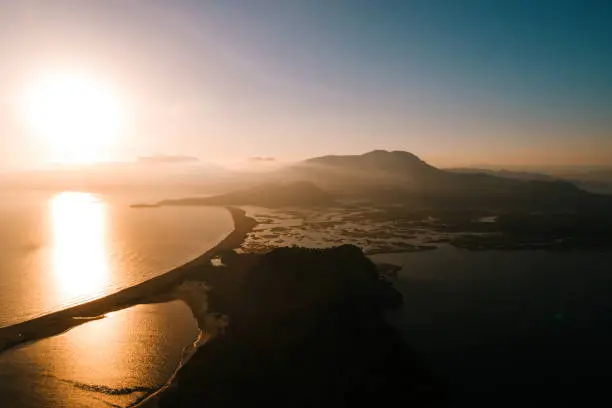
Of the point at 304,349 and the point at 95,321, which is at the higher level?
the point at 304,349

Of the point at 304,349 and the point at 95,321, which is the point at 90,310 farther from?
the point at 304,349

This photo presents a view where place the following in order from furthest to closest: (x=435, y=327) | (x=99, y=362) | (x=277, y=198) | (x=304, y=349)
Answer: (x=277, y=198), (x=435, y=327), (x=99, y=362), (x=304, y=349)

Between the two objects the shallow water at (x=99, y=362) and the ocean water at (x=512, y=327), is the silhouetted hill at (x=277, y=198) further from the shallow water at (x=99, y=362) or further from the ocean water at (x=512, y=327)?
the shallow water at (x=99, y=362)

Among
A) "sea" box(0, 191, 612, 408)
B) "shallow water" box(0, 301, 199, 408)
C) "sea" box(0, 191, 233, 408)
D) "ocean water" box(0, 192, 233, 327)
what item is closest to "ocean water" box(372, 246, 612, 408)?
"sea" box(0, 191, 612, 408)

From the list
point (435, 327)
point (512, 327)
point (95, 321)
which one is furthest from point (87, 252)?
point (512, 327)

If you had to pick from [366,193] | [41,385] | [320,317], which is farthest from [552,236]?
[366,193]

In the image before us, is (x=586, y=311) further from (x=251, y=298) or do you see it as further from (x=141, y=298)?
(x=141, y=298)

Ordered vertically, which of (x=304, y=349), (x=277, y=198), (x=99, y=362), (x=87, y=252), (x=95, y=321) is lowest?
(x=99, y=362)
